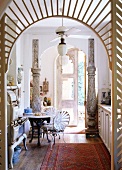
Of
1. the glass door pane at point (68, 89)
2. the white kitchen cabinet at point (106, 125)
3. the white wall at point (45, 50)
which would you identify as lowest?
the white kitchen cabinet at point (106, 125)

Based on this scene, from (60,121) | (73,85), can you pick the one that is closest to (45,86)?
(73,85)

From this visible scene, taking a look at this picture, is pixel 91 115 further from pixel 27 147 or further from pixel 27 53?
pixel 27 53

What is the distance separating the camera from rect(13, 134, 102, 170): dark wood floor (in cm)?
464

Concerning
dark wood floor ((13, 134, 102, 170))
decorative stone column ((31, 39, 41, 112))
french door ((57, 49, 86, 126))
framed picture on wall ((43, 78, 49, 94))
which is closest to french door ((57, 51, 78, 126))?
french door ((57, 49, 86, 126))

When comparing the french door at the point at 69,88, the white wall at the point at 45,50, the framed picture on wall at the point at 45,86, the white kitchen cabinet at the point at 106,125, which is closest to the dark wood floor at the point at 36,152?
the white kitchen cabinet at the point at 106,125

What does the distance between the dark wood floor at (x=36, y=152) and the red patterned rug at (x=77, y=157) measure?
0.15m

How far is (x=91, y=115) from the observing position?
7.32m

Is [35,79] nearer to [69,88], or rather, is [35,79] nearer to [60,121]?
[60,121]

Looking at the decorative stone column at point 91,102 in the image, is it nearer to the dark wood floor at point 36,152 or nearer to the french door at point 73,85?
the dark wood floor at point 36,152

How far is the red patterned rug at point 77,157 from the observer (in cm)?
453

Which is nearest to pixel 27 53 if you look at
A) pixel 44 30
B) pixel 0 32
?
pixel 44 30

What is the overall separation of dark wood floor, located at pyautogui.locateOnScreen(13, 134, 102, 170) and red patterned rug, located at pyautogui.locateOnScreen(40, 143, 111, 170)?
15 cm

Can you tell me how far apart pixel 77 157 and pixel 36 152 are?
3.44 feet

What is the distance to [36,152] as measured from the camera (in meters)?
5.61
